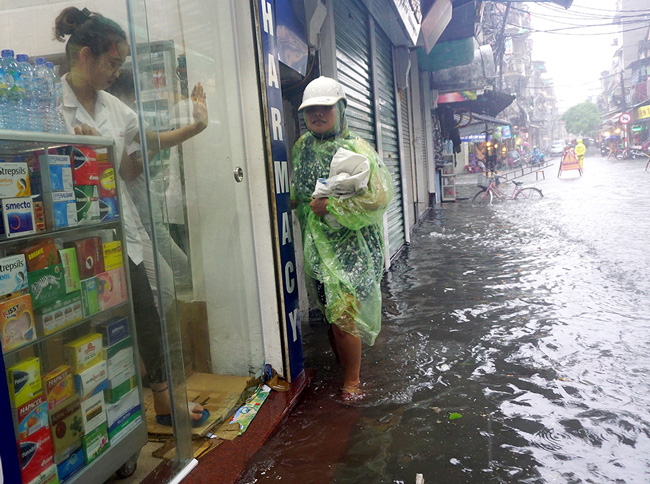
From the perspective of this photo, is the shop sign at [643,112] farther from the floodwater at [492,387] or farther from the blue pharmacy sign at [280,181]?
the blue pharmacy sign at [280,181]

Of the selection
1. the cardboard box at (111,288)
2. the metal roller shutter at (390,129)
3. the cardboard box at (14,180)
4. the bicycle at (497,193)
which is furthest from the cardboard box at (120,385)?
the bicycle at (497,193)

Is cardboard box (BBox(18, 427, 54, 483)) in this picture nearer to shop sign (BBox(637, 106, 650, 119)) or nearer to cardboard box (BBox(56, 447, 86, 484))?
cardboard box (BBox(56, 447, 86, 484))

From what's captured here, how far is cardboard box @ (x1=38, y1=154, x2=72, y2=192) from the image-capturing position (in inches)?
71.1

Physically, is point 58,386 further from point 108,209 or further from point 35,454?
point 108,209

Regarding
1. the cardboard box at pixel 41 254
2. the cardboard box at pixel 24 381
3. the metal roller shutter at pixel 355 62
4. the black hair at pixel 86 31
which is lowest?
the cardboard box at pixel 24 381

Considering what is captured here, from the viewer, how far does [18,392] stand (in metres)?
1.62

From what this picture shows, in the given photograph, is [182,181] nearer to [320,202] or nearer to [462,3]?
[320,202]

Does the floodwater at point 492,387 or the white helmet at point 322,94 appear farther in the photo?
the white helmet at point 322,94

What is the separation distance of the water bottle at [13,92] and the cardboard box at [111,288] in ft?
2.10

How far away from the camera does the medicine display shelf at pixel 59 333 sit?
1.49 metres

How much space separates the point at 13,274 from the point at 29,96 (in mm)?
627

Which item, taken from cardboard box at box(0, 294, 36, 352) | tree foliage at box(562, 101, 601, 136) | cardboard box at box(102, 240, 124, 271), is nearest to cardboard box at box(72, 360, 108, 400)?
cardboard box at box(0, 294, 36, 352)

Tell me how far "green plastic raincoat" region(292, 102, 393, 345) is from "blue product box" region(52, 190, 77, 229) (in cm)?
143

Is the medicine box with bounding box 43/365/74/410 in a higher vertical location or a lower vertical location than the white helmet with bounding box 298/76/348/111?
lower
